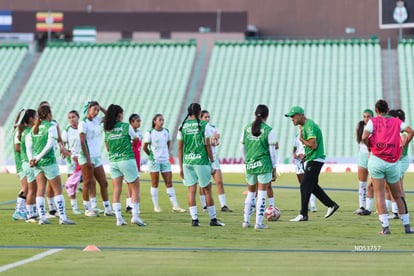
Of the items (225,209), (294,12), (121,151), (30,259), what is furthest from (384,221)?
(294,12)

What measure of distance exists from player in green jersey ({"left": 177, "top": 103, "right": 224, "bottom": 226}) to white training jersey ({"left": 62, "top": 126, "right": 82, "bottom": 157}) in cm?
363

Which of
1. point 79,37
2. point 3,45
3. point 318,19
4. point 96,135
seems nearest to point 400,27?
point 318,19

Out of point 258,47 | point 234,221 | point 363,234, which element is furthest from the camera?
point 258,47

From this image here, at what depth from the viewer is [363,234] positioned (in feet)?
47.3

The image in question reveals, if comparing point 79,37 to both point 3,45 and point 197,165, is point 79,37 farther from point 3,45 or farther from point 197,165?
point 197,165

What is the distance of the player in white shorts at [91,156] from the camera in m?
17.2

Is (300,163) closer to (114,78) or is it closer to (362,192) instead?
(362,192)

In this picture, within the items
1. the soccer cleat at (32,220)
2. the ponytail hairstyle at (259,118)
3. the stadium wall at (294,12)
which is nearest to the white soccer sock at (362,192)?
the ponytail hairstyle at (259,118)

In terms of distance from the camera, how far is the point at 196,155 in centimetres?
1559

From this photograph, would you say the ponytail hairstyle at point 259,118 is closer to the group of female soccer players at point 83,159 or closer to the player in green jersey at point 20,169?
the group of female soccer players at point 83,159

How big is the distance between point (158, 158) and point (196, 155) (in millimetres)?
3837

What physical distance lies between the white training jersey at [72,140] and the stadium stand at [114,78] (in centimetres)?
2306

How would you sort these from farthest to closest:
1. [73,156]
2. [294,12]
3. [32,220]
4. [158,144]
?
1. [294,12]
2. [158,144]
3. [73,156]
4. [32,220]

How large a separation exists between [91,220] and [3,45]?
37142 millimetres
